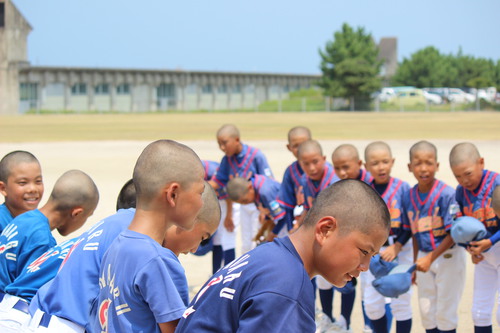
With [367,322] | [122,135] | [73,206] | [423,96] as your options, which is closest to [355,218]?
[73,206]

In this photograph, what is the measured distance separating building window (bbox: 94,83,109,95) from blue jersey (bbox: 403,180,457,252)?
62254 millimetres

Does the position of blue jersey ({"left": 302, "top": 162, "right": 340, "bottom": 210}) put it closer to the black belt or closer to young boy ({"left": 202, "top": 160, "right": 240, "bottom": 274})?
young boy ({"left": 202, "top": 160, "right": 240, "bottom": 274})

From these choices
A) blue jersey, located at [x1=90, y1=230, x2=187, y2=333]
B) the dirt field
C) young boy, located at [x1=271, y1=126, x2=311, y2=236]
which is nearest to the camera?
blue jersey, located at [x1=90, y1=230, x2=187, y2=333]

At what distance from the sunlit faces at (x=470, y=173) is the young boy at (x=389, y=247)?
0.67 metres

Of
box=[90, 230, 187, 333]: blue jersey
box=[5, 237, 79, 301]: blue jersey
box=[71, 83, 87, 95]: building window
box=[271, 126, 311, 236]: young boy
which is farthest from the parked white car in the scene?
box=[90, 230, 187, 333]: blue jersey

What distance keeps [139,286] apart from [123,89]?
6739 centimetres

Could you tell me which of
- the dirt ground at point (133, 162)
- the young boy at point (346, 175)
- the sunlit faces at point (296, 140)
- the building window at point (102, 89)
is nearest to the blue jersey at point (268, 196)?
the sunlit faces at point (296, 140)

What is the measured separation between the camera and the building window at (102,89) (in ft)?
218

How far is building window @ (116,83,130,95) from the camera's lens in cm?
6825

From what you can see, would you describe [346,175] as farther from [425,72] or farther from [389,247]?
[425,72]

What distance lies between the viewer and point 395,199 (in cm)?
674

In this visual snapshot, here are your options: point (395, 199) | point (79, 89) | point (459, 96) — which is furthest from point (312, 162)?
point (459, 96)

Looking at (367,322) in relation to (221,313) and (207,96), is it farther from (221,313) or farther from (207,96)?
(207,96)

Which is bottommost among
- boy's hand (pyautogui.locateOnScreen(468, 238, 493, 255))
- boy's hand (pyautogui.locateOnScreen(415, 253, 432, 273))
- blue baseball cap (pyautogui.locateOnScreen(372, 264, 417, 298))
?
blue baseball cap (pyautogui.locateOnScreen(372, 264, 417, 298))
